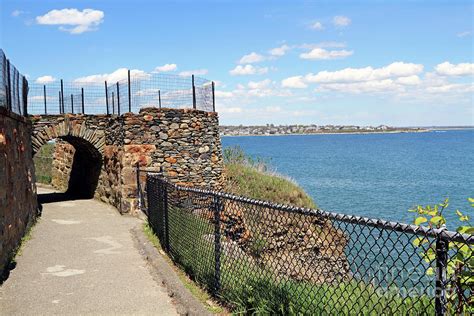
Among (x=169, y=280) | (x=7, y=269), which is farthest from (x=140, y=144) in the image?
(x=169, y=280)

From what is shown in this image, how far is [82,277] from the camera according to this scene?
7.57m

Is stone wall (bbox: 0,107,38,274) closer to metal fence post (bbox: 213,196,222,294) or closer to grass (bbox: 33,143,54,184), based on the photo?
metal fence post (bbox: 213,196,222,294)

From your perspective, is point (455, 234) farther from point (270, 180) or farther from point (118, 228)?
point (270, 180)

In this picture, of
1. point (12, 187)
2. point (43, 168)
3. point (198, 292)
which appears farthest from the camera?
point (43, 168)

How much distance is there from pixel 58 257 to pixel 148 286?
2838 mm

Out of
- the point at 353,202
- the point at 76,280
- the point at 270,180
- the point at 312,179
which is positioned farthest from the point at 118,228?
the point at 312,179

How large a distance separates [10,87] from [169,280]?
7366 millimetres

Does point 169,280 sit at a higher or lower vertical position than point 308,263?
lower

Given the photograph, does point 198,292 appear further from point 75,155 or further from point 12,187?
point 75,155

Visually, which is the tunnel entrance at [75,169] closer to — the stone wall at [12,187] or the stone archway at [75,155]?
the stone archway at [75,155]

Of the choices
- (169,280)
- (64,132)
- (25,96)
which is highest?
(25,96)

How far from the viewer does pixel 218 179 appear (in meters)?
16.8

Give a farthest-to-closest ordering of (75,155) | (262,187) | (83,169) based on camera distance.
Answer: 1. (75,155)
2. (83,169)
3. (262,187)

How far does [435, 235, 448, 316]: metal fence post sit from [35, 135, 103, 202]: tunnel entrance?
1512 centimetres
